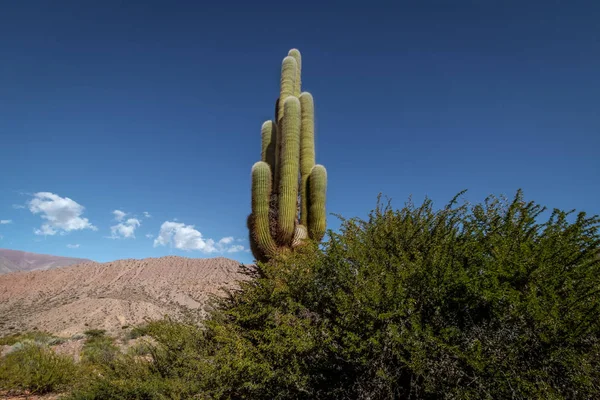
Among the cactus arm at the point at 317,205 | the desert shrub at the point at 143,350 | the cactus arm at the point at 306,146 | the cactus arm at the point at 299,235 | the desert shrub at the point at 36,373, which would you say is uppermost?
the cactus arm at the point at 306,146

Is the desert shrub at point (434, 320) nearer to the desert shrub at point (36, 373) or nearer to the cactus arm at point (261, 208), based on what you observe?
the cactus arm at point (261, 208)

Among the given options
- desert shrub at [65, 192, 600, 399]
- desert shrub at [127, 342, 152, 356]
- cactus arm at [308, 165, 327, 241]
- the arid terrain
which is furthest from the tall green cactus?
the arid terrain

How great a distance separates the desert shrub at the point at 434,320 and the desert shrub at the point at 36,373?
395cm

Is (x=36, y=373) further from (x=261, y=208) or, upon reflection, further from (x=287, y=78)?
(x=287, y=78)

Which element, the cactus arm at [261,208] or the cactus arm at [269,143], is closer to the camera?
the cactus arm at [261,208]

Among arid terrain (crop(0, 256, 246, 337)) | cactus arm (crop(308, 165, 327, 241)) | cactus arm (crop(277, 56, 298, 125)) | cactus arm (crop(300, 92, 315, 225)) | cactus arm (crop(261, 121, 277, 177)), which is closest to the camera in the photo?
cactus arm (crop(308, 165, 327, 241))

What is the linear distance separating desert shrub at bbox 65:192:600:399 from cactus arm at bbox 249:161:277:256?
7.42ft

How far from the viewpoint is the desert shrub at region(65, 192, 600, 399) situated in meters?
4.55

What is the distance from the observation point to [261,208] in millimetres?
10477

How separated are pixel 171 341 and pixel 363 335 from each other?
18.5 feet

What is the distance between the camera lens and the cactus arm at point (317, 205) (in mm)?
11000

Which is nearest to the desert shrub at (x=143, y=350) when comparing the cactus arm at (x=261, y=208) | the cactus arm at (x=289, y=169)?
the cactus arm at (x=261, y=208)

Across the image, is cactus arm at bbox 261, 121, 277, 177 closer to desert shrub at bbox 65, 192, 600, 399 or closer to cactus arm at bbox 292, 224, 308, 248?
cactus arm at bbox 292, 224, 308, 248

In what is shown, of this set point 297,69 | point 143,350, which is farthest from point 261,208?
point 143,350
